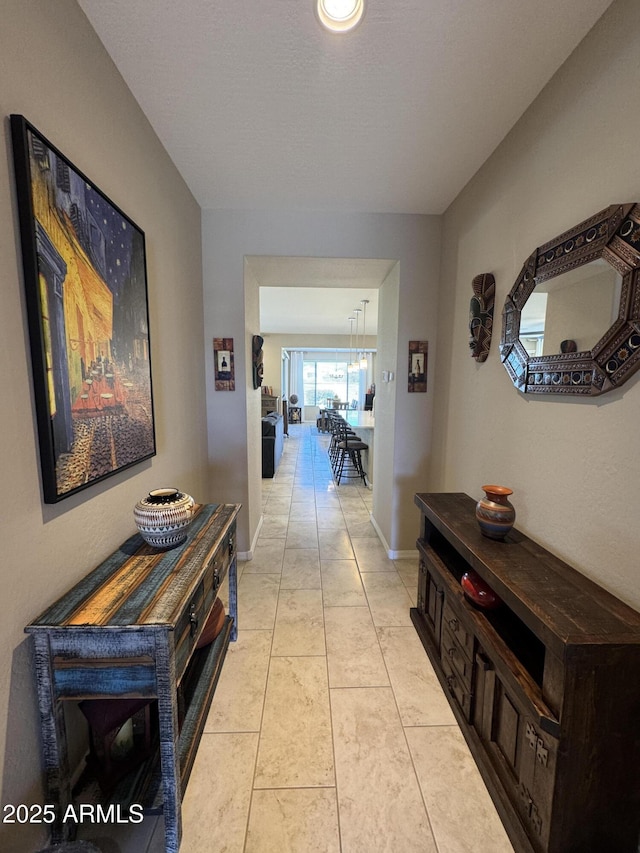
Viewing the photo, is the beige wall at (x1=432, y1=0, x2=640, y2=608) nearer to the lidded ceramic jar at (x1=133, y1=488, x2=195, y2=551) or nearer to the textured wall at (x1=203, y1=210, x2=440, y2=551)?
the textured wall at (x1=203, y1=210, x2=440, y2=551)

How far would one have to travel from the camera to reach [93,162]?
1.27m

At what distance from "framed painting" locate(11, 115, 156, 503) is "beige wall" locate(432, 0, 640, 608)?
1.82 m

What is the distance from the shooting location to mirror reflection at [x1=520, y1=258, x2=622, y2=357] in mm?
1179

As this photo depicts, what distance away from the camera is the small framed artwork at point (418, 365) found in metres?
2.75

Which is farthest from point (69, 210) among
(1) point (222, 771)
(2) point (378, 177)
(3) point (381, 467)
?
(3) point (381, 467)

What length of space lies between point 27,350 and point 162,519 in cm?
73

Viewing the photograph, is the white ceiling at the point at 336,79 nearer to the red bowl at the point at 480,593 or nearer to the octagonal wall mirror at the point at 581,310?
the octagonal wall mirror at the point at 581,310

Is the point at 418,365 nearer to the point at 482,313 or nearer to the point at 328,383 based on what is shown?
the point at 482,313

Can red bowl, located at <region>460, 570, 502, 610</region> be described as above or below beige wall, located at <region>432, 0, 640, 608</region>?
below

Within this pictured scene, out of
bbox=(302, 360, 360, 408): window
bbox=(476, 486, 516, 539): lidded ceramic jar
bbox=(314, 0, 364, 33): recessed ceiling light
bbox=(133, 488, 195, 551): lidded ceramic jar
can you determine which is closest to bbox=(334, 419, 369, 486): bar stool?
bbox=(476, 486, 516, 539): lidded ceramic jar

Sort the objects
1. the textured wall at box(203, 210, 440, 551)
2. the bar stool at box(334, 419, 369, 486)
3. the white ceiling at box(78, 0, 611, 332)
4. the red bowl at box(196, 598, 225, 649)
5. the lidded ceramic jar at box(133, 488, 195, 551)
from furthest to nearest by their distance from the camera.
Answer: the bar stool at box(334, 419, 369, 486), the textured wall at box(203, 210, 440, 551), the red bowl at box(196, 598, 225, 649), the lidded ceramic jar at box(133, 488, 195, 551), the white ceiling at box(78, 0, 611, 332)

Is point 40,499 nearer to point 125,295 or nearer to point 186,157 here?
point 125,295

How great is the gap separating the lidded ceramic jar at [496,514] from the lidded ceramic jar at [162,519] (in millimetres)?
1310

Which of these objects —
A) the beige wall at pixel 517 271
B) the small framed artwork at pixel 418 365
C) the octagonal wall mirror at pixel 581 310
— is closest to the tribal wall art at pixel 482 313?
the beige wall at pixel 517 271
